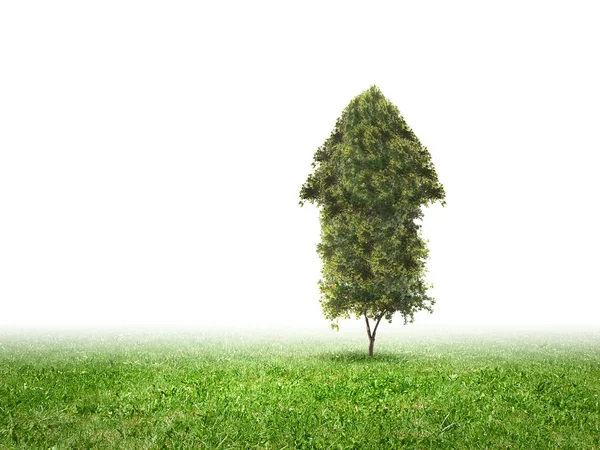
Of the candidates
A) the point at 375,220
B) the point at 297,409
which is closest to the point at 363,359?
the point at 375,220

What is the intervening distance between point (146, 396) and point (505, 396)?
10.0 meters

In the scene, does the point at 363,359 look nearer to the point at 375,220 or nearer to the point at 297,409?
the point at 375,220

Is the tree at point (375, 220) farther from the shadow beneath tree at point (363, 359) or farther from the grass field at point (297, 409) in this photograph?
the grass field at point (297, 409)

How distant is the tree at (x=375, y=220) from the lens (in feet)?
75.5

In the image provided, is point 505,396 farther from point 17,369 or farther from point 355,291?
point 17,369

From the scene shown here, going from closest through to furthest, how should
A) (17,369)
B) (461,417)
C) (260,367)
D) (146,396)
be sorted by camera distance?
(461,417), (146,396), (17,369), (260,367)

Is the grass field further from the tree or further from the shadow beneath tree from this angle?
the tree

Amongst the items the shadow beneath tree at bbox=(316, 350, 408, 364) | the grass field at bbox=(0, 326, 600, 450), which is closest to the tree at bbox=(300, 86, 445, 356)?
the shadow beneath tree at bbox=(316, 350, 408, 364)

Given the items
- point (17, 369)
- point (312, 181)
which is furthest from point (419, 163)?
point (17, 369)

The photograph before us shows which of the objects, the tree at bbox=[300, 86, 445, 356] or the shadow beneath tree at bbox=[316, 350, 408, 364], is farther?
the tree at bbox=[300, 86, 445, 356]

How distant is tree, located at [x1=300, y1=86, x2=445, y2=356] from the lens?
23000 millimetres

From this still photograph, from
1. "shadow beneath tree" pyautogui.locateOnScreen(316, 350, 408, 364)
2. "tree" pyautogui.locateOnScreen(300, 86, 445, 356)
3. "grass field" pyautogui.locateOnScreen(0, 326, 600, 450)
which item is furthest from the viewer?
"tree" pyautogui.locateOnScreen(300, 86, 445, 356)

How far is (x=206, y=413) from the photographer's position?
1085 centimetres

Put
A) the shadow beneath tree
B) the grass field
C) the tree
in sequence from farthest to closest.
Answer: the tree → the shadow beneath tree → the grass field
